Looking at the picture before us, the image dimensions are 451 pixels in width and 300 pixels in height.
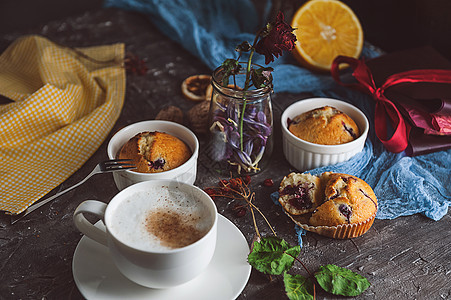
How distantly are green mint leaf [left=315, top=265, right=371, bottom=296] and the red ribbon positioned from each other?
1.86 feet

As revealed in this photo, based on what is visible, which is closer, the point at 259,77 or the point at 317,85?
the point at 259,77

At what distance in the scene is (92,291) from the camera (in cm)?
100

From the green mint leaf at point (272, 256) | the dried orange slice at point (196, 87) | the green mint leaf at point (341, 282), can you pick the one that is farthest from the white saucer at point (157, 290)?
the dried orange slice at point (196, 87)

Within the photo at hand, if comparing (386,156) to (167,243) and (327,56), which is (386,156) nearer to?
(327,56)

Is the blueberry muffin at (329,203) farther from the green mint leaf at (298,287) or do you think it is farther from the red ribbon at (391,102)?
the red ribbon at (391,102)

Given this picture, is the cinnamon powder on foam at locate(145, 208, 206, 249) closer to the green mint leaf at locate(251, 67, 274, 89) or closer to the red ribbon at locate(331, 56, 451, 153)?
the green mint leaf at locate(251, 67, 274, 89)

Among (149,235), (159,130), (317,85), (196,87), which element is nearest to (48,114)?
(159,130)

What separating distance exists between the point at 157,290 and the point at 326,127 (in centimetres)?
73

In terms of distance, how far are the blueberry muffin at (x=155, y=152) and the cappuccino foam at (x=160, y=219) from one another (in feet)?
0.75

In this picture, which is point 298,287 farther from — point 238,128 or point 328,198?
point 238,128

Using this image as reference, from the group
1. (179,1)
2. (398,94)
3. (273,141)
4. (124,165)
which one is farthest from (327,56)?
(124,165)

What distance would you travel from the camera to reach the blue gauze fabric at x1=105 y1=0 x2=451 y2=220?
1397 mm

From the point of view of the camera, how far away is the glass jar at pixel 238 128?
54.1 inches

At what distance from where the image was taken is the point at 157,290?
1.03 metres
